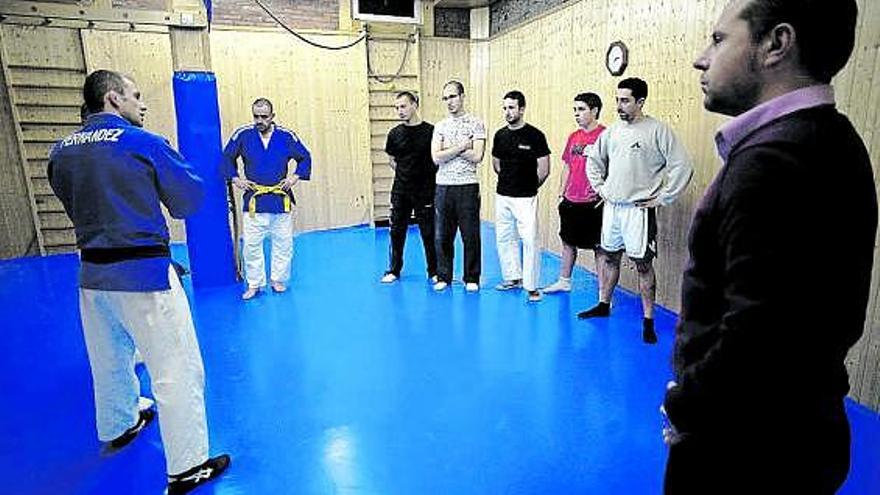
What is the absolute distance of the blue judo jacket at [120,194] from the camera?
190 centimetres

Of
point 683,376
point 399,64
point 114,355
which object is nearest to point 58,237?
point 399,64

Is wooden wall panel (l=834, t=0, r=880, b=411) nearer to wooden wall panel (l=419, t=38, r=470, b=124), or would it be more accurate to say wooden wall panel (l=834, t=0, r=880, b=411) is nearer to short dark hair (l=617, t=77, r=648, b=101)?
short dark hair (l=617, t=77, r=648, b=101)

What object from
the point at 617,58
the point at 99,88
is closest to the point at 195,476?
the point at 99,88

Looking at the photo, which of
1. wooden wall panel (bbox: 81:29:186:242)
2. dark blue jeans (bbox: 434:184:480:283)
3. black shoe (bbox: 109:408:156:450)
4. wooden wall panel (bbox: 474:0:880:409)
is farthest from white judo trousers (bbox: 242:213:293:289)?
wooden wall panel (bbox: 81:29:186:242)

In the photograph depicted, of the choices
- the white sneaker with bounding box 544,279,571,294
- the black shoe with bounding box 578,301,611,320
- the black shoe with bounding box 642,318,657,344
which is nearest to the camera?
the black shoe with bounding box 642,318,657,344

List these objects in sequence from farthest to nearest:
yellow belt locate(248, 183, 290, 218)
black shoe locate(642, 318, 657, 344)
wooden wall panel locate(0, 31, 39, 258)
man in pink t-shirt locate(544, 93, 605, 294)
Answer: wooden wall panel locate(0, 31, 39, 258)
yellow belt locate(248, 183, 290, 218)
man in pink t-shirt locate(544, 93, 605, 294)
black shoe locate(642, 318, 657, 344)

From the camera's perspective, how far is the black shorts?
4.08 meters

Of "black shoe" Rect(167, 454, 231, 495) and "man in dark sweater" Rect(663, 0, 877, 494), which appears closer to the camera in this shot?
"man in dark sweater" Rect(663, 0, 877, 494)

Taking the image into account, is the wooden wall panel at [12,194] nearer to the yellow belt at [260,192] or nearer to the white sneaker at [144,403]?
the yellow belt at [260,192]

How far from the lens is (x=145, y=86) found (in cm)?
653

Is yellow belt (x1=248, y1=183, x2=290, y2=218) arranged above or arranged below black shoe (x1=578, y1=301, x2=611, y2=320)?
above

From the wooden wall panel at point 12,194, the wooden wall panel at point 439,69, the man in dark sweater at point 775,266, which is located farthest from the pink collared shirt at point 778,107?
the wooden wall panel at point 12,194

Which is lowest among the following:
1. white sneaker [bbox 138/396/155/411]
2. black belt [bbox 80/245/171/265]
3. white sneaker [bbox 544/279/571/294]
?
white sneaker [bbox 138/396/155/411]

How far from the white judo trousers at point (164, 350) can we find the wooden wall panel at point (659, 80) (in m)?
3.08
